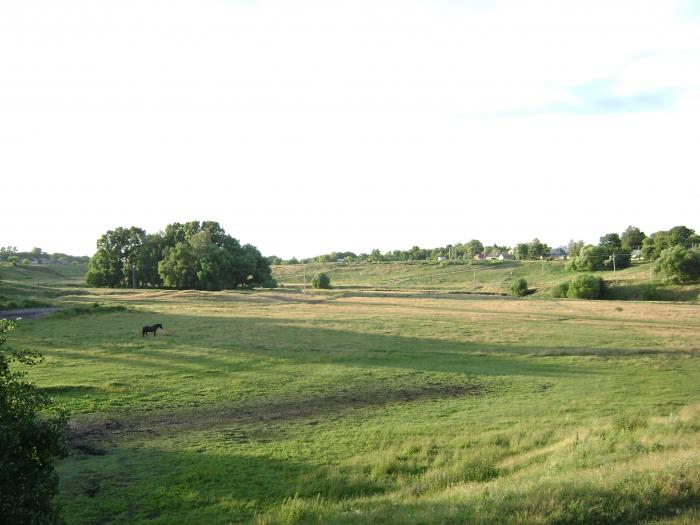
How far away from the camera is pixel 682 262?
9675 centimetres

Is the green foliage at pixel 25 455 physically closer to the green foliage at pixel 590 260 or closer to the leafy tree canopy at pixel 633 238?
the green foliage at pixel 590 260

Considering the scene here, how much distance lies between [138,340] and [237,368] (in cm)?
1167

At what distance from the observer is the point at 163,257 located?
360ft

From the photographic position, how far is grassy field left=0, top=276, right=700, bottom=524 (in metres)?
10.5

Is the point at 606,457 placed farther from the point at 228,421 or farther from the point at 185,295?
the point at 185,295

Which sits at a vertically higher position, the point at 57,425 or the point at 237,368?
the point at 57,425

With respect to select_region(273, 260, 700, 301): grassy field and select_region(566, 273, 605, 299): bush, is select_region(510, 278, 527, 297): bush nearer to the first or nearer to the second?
select_region(273, 260, 700, 301): grassy field

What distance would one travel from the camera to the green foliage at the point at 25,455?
→ 9109 millimetres

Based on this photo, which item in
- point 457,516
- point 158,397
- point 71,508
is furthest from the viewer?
point 158,397

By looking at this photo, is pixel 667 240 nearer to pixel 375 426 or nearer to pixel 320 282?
pixel 320 282

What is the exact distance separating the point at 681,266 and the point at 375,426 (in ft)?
318

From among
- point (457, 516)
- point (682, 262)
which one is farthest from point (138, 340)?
point (682, 262)

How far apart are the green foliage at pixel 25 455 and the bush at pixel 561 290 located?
99.2 metres

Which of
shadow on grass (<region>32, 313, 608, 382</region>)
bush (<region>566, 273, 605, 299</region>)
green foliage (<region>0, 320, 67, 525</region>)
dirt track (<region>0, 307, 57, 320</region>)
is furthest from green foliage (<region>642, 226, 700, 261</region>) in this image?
green foliage (<region>0, 320, 67, 525</region>)
